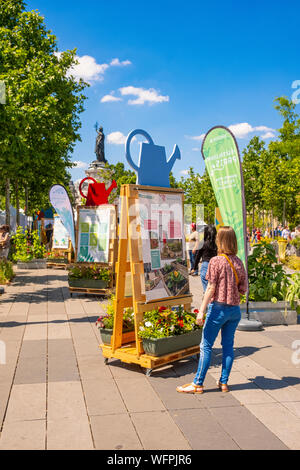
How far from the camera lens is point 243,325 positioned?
7809 mm

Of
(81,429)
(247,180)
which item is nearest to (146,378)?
(81,429)

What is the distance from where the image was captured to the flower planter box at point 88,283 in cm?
1141

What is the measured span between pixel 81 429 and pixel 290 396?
2.23 meters

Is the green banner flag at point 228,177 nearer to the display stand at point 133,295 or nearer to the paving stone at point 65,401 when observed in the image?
the display stand at point 133,295

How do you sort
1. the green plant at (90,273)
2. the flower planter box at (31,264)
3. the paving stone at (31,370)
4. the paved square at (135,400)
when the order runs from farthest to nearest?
the flower planter box at (31,264), the green plant at (90,273), the paving stone at (31,370), the paved square at (135,400)

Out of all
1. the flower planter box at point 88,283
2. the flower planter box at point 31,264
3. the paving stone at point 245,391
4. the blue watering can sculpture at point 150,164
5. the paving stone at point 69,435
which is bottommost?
the paving stone at point 245,391

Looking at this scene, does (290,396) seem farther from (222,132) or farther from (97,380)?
(222,132)

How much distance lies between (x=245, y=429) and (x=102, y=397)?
1502mm

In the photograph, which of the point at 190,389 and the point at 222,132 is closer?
the point at 190,389

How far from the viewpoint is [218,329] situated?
15.3 feet

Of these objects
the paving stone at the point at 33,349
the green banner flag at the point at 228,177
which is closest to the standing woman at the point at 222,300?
the paving stone at the point at 33,349

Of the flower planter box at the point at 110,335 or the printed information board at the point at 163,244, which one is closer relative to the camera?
the printed information board at the point at 163,244

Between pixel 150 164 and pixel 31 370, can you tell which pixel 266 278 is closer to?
pixel 150 164

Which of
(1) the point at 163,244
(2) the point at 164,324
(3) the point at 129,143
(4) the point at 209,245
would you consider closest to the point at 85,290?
(4) the point at 209,245
